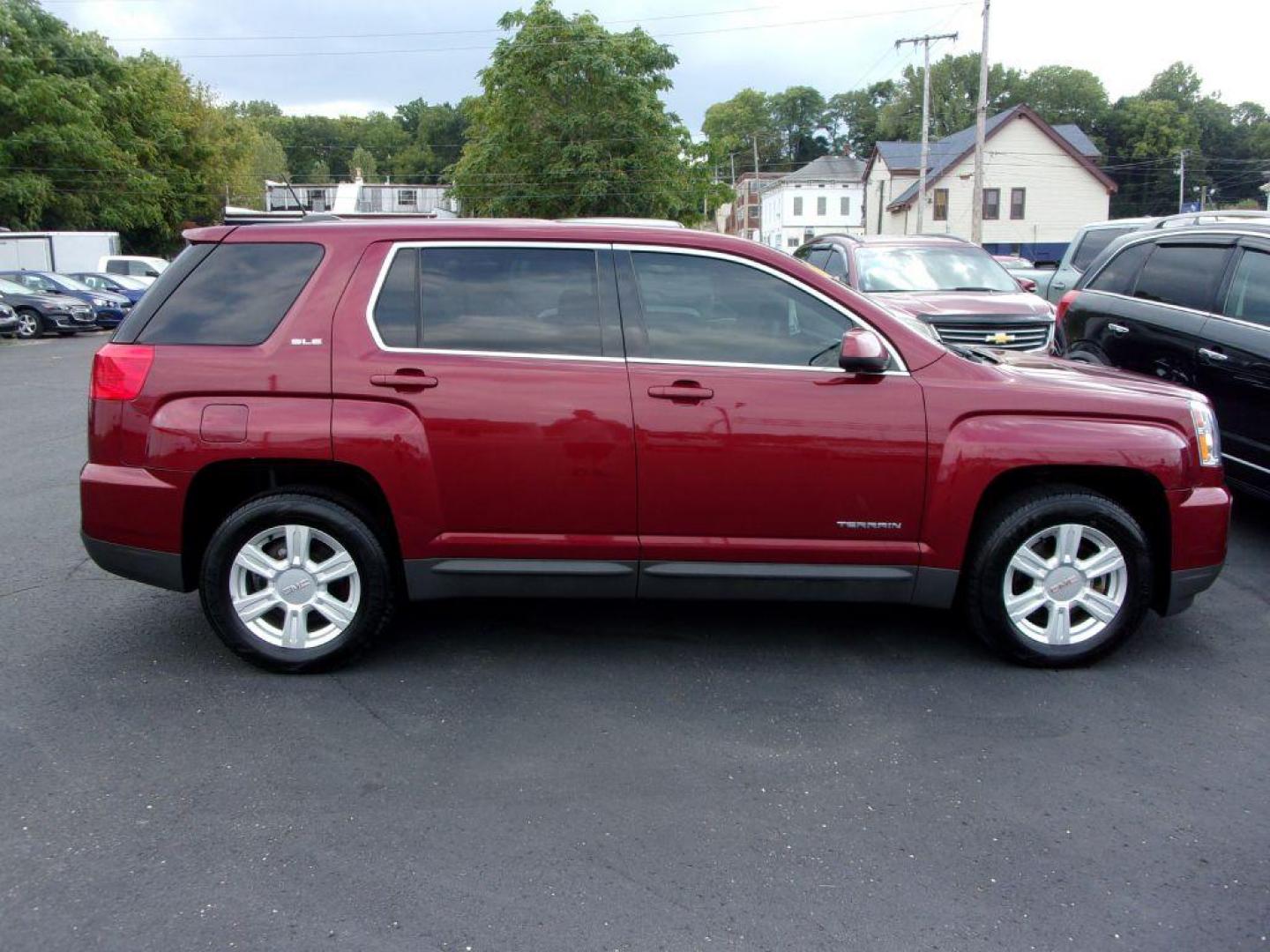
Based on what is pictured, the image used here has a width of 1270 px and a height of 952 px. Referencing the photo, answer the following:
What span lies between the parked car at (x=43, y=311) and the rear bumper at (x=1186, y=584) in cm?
2580

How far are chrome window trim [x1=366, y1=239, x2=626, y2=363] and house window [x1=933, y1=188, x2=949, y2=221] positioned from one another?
62.1 metres

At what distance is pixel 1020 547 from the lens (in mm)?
4441

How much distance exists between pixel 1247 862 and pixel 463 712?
2.66 m

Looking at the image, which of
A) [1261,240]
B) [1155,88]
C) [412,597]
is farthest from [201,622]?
[1155,88]

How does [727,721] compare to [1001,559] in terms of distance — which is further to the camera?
[1001,559]

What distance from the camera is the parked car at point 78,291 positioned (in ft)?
87.1

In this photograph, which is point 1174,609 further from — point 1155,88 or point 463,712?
point 1155,88

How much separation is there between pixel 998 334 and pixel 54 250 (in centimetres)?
3807

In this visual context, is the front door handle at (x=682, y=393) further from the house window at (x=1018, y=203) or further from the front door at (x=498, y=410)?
the house window at (x=1018, y=203)

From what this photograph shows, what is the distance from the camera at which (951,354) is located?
4453 millimetres

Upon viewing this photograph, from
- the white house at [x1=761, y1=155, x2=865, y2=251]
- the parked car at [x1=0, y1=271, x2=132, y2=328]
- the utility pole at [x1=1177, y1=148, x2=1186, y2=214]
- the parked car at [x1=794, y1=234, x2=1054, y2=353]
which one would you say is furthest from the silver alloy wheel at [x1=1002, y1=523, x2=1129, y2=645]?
the utility pole at [x1=1177, y1=148, x2=1186, y2=214]

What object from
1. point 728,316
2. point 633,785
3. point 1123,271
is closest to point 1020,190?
point 1123,271

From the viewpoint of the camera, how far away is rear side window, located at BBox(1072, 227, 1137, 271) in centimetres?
1303

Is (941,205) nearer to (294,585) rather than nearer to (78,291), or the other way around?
(78,291)
